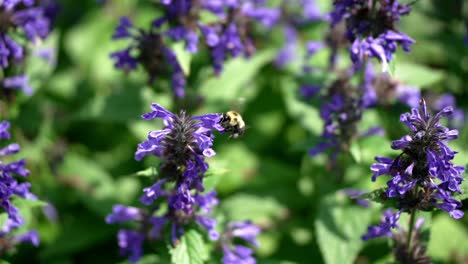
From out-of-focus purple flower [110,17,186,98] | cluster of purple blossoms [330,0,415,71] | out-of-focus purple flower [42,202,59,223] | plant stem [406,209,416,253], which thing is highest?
out-of-focus purple flower [110,17,186,98]

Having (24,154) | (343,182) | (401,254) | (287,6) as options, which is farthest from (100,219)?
(287,6)

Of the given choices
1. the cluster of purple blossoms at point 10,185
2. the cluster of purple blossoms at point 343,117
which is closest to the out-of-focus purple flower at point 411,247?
the cluster of purple blossoms at point 343,117

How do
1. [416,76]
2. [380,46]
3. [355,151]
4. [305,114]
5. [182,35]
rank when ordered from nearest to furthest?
[380,46], [355,151], [182,35], [305,114], [416,76]

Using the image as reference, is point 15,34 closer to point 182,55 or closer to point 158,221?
point 182,55

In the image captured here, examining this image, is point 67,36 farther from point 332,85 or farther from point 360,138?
point 360,138

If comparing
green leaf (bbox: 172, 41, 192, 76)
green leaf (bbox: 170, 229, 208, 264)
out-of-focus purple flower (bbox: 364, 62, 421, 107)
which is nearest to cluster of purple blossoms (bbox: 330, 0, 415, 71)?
out-of-focus purple flower (bbox: 364, 62, 421, 107)

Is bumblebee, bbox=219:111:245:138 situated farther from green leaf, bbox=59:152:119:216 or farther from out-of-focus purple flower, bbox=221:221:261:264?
green leaf, bbox=59:152:119:216

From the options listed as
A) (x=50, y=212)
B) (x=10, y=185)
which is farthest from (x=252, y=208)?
(x=10, y=185)
